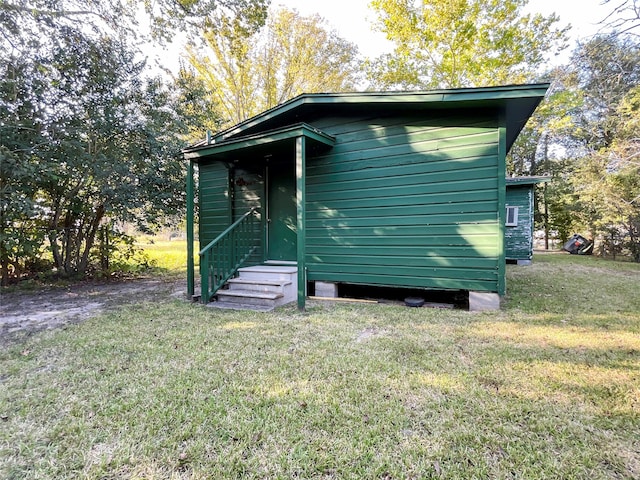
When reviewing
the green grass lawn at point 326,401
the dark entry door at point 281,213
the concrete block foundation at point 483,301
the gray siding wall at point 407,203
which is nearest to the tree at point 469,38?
the gray siding wall at point 407,203

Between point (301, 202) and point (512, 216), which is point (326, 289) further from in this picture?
point (512, 216)

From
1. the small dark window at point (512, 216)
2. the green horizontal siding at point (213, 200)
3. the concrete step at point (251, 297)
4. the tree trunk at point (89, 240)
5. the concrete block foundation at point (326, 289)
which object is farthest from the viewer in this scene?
the small dark window at point (512, 216)

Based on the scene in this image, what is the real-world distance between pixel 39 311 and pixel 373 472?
5232 millimetres

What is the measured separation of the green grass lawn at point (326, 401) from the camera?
1.48 metres

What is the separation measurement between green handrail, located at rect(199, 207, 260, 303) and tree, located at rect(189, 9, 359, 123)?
10244 mm

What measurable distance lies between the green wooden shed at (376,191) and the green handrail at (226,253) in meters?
0.02

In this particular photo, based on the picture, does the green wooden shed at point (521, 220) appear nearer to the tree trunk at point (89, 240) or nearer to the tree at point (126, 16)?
the tree at point (126, 16)

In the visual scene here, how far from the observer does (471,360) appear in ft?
8.46

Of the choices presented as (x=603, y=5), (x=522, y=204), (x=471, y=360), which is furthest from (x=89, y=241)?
(x=522, y=204)

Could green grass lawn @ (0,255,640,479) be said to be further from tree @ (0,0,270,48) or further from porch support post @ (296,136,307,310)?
tree @ (0,0,270,48)

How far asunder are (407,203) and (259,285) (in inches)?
100

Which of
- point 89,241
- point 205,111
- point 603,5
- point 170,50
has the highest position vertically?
point 170,50

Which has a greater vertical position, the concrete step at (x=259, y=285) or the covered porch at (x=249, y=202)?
the covered porch at (x=249, y=202)

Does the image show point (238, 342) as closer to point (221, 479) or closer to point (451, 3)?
point (221, 479)
